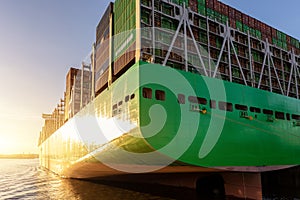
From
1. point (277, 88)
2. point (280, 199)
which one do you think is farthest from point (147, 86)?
point (277, 88)

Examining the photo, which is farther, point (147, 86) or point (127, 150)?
point (127, 150)

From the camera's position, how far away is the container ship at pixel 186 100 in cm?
947

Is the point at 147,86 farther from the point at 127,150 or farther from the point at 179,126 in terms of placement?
the point at 127,150

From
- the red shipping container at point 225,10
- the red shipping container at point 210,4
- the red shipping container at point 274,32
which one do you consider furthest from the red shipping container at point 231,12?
the red shipping container at point 274,32

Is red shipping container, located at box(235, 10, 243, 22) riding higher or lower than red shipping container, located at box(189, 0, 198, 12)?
higher

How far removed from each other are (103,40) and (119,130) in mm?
9823

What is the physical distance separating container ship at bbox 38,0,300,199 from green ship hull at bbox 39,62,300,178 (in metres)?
0.04

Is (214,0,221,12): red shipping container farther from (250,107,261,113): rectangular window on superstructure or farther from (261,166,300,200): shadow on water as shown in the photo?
(261,166,300,200): shadow on water

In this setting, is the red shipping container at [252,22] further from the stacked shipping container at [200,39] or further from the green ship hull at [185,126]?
the green ship hull at [185,126]

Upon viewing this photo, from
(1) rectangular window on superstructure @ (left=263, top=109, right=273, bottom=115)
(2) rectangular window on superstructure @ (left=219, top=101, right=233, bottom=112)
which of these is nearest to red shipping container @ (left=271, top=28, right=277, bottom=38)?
(1) rectangular window on superstructure @ (left=263, top=109, right=273, bottom=115)

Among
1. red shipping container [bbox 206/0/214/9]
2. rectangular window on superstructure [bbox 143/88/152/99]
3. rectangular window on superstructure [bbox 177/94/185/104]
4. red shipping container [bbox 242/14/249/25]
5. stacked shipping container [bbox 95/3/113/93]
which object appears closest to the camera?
rectangular window on superstructure [bbox 143/88/152/99]

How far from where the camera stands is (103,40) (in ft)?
58.2

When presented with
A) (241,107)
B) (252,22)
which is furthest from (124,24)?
(252,22)

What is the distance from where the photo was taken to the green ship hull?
920 cm
